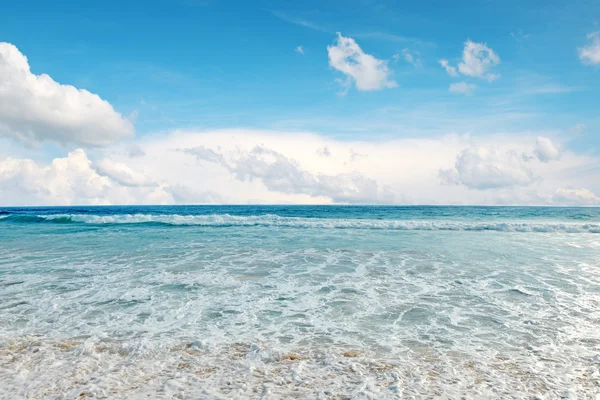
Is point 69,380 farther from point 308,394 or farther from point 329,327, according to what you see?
point 329,327

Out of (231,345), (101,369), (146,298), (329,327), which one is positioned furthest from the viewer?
(146,298)

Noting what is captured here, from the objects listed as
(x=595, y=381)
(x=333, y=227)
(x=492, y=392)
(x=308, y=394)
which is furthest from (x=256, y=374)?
(x=333, y=227)

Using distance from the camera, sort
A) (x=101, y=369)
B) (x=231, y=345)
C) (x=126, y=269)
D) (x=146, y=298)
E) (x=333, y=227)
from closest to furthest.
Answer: (x=101, y=369) → (x=231, y=345) → (x=146, y=298) → (x=126, y=269) → (x=333, y=227)

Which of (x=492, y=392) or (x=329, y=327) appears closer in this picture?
(x=492, y=392)

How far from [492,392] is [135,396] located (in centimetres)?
384

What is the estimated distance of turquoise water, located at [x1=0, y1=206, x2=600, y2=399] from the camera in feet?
13.3

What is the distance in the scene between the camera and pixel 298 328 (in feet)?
19.4

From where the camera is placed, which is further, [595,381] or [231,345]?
[231,345]

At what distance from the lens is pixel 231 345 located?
519 centimetres

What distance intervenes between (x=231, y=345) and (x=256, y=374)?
3.35 feet

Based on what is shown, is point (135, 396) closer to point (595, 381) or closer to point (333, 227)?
point (595, 381)

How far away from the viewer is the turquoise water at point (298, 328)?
4.07 m

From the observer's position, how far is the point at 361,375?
14.0 ft

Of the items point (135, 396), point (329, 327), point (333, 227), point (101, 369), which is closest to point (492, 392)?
point (329, 327)
